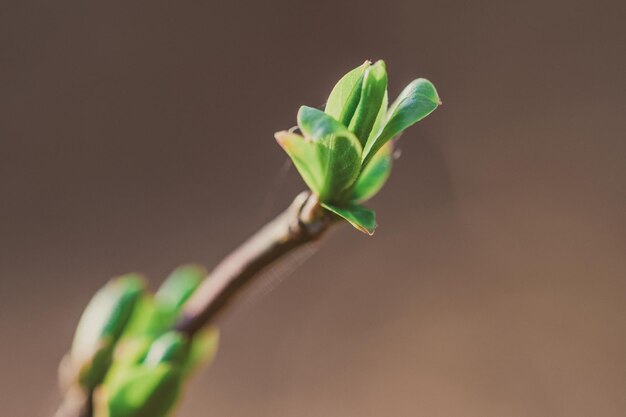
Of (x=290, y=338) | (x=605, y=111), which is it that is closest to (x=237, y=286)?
(x=290, y=338)

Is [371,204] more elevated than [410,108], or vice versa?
[371,204]

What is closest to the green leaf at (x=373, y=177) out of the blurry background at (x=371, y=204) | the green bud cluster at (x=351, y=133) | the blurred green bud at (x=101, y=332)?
the green bud cluster at (x=351, y=133)

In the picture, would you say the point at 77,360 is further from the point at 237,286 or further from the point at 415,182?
the point at 415,182

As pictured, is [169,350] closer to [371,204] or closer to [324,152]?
[324,152]

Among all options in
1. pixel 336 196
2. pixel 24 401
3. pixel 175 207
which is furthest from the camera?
pixel 175 207

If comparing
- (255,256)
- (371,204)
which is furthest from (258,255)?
(371,204)

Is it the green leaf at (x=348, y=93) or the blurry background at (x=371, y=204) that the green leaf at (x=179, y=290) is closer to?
the green leaf at (x=348, y=93)

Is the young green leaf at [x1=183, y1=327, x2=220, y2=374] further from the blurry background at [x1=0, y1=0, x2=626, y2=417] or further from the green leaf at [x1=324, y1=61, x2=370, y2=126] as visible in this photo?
the blurry background at [x1=0, y1=0, x2=626, y2=417]
